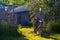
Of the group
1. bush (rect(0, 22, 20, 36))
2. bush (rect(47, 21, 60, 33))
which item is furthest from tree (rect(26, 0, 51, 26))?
bush (rect(0, 22, 20, 36))

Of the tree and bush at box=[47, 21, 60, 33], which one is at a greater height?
the tree

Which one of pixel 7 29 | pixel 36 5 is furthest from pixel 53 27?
pixel 7 29

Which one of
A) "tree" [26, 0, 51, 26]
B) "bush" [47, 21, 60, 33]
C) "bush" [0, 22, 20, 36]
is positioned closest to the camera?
"bush" [0, 22, 20, 36]

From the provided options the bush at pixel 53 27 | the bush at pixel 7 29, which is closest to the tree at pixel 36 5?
the bush at pixel 53 27

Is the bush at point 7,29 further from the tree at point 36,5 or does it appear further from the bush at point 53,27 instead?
the bush at point 53,27

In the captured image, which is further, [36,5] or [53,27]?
[53,27]

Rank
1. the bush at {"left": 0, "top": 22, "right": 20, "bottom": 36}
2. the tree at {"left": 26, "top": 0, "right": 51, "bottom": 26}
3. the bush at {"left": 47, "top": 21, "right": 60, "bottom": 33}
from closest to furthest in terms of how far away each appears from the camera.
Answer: the bush at {"left": 0, "top": 22, "right": 20, "bottom": 36}, the tree at {"left": 26, "top": 0, "right": 51, "bottom": 26}, the bush at {"left": 47, "top": 21, "right": 60, "bottom": 33}

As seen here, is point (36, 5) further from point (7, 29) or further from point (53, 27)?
point (7, 29)

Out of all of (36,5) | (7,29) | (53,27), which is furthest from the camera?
(53,27)

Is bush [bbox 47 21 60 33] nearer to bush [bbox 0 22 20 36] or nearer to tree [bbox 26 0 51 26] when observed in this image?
tree [bbox 26 0 51 26]

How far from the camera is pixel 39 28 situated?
1858 cm

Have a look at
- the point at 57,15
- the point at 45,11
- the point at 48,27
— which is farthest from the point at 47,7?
the point at 57,15

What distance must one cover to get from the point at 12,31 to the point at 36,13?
131 inches

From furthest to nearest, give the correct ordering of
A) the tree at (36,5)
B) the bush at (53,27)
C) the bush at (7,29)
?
the bush at (53,27), the tree at (36,5), the bush at (7,29)
